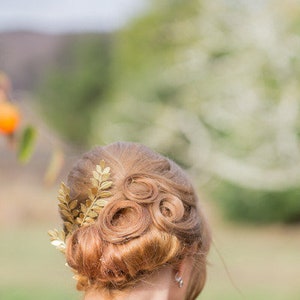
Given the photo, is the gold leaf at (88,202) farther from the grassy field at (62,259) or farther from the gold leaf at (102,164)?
the grassy field at (62,259)

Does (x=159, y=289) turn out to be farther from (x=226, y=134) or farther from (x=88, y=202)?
(x=226, y=134)

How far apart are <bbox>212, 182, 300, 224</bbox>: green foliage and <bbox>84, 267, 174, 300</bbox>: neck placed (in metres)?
16.6

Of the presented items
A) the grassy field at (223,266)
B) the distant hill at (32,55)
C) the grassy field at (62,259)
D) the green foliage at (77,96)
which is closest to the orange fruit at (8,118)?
the grassy field at (62,259)

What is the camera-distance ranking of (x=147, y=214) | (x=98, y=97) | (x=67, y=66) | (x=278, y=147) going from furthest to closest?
(x=67, y=66) < (x=98, y=97) < (x=278, y=147) < (x=147, y=214)

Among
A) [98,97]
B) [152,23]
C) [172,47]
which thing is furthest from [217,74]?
[98,97]

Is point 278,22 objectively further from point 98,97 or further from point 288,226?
point 98,97

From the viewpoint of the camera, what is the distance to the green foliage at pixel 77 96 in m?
33.5

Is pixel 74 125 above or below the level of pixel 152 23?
below

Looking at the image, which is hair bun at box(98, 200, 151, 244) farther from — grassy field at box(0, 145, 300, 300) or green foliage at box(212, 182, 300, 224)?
green foliage at box(212, 182, 300, 224)

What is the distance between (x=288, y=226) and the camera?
19.5 m

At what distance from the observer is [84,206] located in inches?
77.5

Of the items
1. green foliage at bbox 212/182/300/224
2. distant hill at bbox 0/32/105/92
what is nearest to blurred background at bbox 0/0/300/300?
green foliage at bbox 212/182/300/224

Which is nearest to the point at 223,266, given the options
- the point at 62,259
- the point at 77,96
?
the point at 62,259

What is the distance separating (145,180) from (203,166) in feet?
58.0
